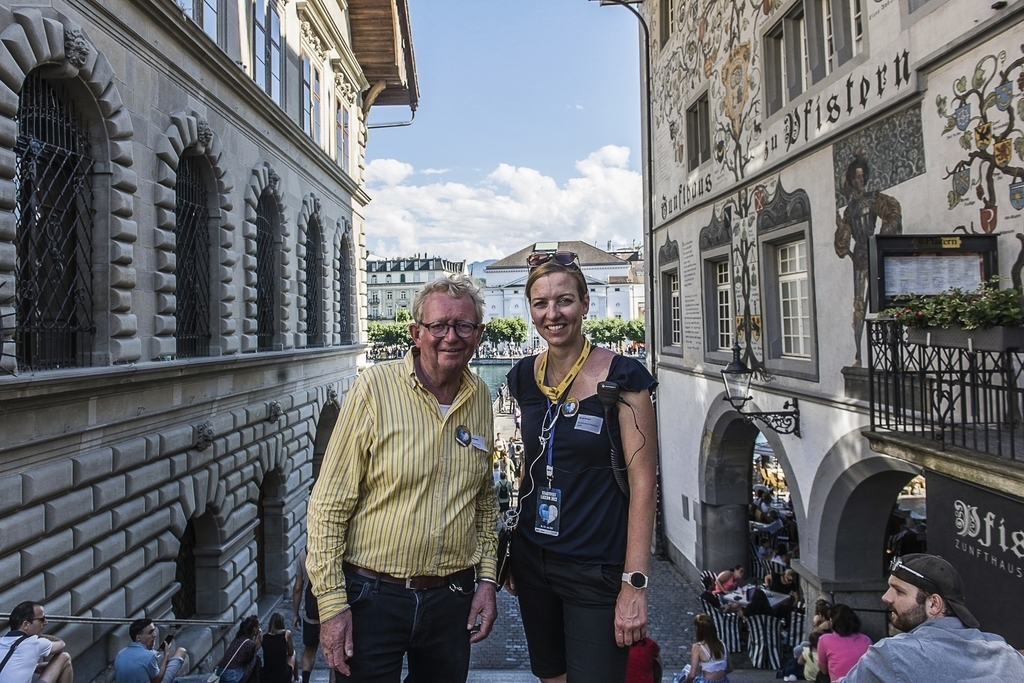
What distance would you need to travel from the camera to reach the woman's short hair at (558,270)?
297 cm

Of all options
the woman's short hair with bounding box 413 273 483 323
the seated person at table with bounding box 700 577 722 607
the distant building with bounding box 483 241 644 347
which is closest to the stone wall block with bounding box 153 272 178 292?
the woman's short hair with bounding box 413 273 483 323

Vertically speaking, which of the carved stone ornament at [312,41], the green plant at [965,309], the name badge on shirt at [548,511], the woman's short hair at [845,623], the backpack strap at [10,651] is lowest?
the woman's short hair at [845,623]

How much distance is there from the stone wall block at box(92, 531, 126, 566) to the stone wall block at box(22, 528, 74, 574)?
53 cm

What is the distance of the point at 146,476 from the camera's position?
8305 mm

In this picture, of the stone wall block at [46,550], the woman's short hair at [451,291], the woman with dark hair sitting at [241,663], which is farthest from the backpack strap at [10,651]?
the woman's short hair at [451,291]

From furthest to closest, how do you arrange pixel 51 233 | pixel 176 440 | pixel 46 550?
pixel 176 440
pixel 51 233
pixel 46 550

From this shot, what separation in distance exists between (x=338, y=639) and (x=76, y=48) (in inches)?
274

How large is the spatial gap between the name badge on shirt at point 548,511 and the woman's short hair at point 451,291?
0.81 m

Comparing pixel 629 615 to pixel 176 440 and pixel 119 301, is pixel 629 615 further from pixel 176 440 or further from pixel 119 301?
pixel 176 440

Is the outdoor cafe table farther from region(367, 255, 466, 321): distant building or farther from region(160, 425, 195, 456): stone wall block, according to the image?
region(367, 255, 466, 321): distant building

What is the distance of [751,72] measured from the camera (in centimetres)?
1098

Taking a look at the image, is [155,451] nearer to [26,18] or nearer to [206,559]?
[206,559]

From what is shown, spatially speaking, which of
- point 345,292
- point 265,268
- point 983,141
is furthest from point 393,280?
point 983,141

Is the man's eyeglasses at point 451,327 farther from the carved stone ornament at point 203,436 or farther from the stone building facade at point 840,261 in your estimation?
the carved stone ornament at point 203,436
